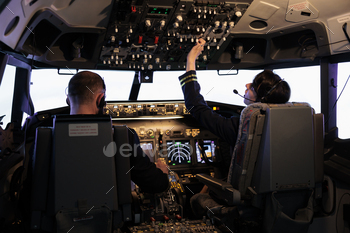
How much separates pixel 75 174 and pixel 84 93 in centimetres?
42

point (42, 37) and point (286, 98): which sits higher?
point (42, 37)

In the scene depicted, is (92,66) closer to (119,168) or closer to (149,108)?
(149,108)

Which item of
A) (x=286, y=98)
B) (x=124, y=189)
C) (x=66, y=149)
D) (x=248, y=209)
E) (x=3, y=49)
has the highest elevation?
(x=3, y=49)

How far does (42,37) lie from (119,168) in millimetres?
1668

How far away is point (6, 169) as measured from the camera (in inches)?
77.7

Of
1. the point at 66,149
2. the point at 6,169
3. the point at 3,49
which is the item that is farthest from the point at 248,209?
the point at 3,49

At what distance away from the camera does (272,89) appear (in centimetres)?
190

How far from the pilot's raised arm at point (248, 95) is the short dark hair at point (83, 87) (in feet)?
2.44

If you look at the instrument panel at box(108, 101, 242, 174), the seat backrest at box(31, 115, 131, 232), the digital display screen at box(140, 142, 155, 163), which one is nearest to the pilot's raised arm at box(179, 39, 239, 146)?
the seat backrest at box(31, 115, 131, 232)

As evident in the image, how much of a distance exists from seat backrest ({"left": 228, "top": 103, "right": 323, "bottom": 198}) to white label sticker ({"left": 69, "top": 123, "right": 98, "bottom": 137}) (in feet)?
2.98

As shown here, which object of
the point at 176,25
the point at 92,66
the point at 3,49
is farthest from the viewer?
the point at 92,66

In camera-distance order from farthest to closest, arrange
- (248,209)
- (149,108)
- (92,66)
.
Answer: (149,108) → (92,66) → (248,209)

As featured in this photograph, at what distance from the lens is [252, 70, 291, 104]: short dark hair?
1.91 metres

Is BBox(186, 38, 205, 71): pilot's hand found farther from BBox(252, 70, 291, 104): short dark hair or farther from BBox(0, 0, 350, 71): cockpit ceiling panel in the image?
BBox(252, 70, 291, 104): short dark hair
